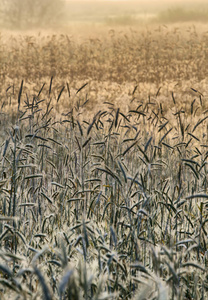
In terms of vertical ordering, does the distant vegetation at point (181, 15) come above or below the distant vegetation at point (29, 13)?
below

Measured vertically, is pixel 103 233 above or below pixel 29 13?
below

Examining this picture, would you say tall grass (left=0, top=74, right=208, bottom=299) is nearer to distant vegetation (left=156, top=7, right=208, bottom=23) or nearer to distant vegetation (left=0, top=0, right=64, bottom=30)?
distant vegetation (left=156, top=7, right=208, bottom=23)

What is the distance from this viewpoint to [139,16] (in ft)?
59.5

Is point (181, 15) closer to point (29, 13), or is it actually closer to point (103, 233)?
point (29, 13)

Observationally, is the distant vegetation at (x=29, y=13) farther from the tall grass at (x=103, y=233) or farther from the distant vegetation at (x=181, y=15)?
the tall grass at (x=103, y=233)

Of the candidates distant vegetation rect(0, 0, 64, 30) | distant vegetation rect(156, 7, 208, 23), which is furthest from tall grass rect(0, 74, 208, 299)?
distant vegetation rect(0, 0, 64, 30)

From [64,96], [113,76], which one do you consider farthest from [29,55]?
[64,96]

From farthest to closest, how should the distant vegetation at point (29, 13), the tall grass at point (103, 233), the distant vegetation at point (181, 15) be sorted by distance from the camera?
the distant vegetation at point (29, 13) < the distant vegetation at point (181, 15) < the tall grass at point (103, 233)

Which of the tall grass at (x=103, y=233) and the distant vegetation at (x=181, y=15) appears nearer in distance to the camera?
the tall grass at (x=103, y=233)

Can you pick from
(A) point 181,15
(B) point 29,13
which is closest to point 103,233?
(A) point 181,15

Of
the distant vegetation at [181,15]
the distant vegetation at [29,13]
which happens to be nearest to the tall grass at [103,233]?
the distant vegetation at [181,15]

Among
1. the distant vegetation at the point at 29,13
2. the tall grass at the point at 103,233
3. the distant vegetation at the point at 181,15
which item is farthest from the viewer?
the distant vegetation at the point at 29,13

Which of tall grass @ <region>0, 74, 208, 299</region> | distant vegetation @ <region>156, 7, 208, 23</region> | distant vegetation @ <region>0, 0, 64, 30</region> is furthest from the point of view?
distant vegetation @ <region>0, 0, 64, 30</region>

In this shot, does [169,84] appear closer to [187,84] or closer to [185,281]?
[187,84]
